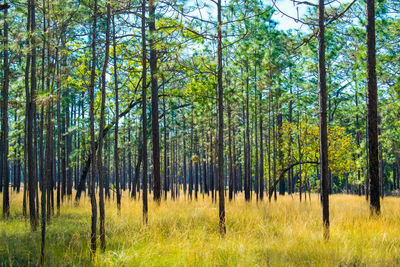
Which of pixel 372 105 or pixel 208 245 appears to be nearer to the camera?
pixel 208 245

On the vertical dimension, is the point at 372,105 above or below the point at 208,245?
above

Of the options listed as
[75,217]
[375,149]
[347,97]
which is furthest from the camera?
[347,97]

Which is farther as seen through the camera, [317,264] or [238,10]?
[238,10]

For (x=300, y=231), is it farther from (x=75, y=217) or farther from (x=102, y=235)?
(x=75, y=217)

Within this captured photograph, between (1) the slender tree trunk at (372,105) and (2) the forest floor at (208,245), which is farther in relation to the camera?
(1) the slender tree trunk at (372,105)

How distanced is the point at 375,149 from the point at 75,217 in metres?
10.1

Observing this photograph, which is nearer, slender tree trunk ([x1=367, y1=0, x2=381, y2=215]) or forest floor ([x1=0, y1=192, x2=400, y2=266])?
forest floor ([x1=0, y1=192, x2=400, y2=266])

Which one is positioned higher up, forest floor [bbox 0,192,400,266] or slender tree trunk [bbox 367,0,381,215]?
slender tree trunk [bbox 367,0,381,215]

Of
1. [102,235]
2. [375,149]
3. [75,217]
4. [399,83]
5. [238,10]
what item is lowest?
[75,217]

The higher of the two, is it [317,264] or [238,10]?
[238,10]

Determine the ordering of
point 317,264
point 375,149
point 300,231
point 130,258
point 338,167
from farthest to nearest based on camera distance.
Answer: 1. point 338,167
2. point 375,149
3. point 300,231
4. point 130,258
5. point 317,264

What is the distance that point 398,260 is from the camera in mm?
5438

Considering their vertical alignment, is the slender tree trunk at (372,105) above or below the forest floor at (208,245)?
above

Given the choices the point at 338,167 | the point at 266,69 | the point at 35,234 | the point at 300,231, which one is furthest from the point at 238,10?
the point at 338,167
